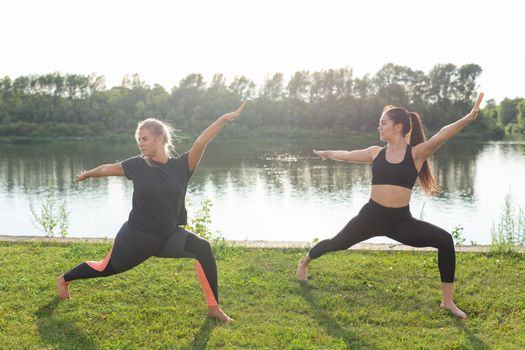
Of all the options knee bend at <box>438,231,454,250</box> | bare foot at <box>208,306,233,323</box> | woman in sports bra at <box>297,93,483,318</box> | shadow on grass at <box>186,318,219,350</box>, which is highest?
woman in sports bra at <box>297,93,483,318</box>

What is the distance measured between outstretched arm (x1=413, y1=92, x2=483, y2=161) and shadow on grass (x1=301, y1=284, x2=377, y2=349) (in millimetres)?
1710

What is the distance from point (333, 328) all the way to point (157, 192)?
1934mm

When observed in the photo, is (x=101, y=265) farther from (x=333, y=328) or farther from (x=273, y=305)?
(x=333, y=328)

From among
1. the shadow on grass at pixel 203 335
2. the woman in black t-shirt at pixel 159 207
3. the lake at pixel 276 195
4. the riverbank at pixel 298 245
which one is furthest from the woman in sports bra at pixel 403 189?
the lake at pixel 276 195

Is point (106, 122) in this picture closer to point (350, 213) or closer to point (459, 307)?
point (350, 213)

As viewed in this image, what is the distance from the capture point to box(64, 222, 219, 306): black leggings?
197 inches

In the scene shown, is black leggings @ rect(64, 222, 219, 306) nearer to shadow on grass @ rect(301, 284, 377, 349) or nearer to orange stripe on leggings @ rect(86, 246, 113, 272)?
orange stripe on leggings @ rect(86, 246, 113, 272)

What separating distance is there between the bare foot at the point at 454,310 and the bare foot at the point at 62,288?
3.66m

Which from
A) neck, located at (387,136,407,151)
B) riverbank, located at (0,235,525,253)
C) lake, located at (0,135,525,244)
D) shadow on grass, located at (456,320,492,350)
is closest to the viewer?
shadow on grass, located at (456,320,492,350)

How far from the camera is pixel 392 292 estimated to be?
5949mm

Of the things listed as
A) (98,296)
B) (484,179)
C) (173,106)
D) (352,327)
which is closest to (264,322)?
(352,327)

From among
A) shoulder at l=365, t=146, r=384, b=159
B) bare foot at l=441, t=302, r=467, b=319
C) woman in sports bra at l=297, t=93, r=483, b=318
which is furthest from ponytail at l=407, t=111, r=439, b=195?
bare foot at l=441, t=302, r=467, b=319

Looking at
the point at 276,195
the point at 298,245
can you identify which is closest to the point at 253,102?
the point at 276,195

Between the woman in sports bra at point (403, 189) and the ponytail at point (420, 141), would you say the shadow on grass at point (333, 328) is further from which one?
the ponytail at point (420, 141)
